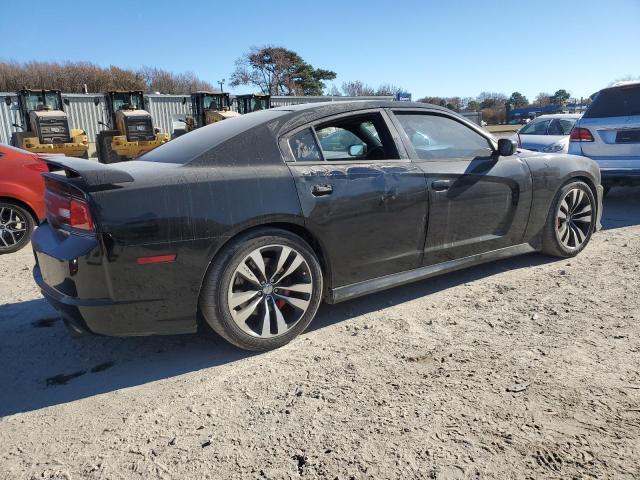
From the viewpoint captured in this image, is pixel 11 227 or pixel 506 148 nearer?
pixel 506 148

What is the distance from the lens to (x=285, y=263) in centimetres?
319

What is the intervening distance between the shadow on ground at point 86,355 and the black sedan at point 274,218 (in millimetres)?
303

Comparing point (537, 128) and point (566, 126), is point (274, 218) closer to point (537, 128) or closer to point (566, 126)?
point (566, 126)

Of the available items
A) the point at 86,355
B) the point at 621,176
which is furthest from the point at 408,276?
the point at 621,176

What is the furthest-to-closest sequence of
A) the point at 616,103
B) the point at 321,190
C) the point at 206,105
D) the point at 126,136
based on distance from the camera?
the point at 206,105
the point at 126,136
the point at 616,103
the point at 321,190

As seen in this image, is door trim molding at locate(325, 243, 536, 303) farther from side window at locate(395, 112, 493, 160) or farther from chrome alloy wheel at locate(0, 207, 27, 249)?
chrome alloy wheel at locate(0, 207, 27, 249)

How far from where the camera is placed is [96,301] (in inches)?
108

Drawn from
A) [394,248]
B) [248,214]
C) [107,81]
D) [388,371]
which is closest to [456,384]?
[388,371]

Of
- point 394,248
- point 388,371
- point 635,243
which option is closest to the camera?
point 388,371

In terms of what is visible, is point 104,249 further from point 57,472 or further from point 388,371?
point 388,371

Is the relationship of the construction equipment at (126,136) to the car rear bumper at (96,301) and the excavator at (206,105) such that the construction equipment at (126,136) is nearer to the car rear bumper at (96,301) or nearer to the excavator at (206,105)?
the excavator at (206,105)

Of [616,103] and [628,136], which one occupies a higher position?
[616,103]

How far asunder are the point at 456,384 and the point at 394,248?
117 centimetres

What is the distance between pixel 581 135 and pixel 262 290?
621cm
